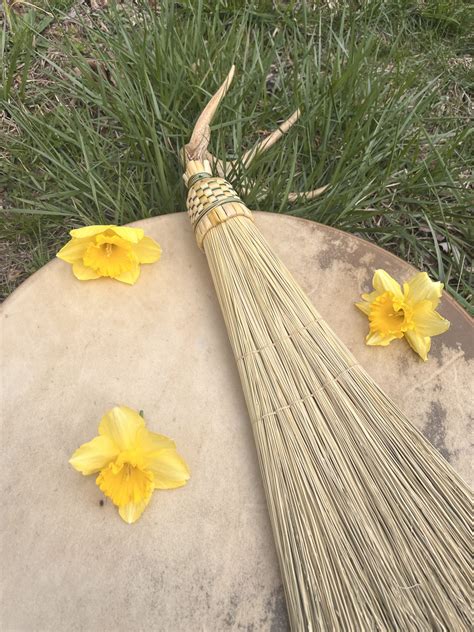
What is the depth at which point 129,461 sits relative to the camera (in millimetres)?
1143

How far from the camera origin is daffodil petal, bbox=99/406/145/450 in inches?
45.7

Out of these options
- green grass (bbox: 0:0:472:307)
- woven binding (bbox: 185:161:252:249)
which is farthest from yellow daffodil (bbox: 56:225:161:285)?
green grass (bbox: 0:0:472:307)

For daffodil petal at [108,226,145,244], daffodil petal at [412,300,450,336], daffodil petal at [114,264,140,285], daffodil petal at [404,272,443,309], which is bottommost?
daffodil petal at [114,264,140,285]

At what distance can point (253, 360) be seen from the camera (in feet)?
4.06

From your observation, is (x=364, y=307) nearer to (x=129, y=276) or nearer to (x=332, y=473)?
(x=332, y=473)

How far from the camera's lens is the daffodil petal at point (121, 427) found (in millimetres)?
1160

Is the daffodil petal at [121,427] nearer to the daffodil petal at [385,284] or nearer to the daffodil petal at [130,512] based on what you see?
the daffodil petal at [130,512]

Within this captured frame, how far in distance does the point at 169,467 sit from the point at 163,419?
0.12 m

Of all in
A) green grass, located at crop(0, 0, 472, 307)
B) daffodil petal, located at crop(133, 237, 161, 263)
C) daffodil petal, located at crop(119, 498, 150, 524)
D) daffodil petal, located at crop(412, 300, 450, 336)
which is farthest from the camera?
green grass, located at crop(0, 0, 472, 307)

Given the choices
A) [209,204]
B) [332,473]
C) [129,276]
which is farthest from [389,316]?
[129,276]

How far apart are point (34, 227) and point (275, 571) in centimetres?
145

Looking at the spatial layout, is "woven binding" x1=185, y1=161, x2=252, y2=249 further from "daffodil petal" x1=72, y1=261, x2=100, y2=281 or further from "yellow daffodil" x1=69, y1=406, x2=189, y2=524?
"yellow daffodil" x1=69, y1=406, x2=189, y2=524

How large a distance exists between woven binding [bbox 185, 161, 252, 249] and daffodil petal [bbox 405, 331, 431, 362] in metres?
0.47

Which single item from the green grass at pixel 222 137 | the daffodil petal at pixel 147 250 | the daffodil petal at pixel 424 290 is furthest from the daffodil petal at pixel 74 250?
the daffodil petal at pixel 424 290
